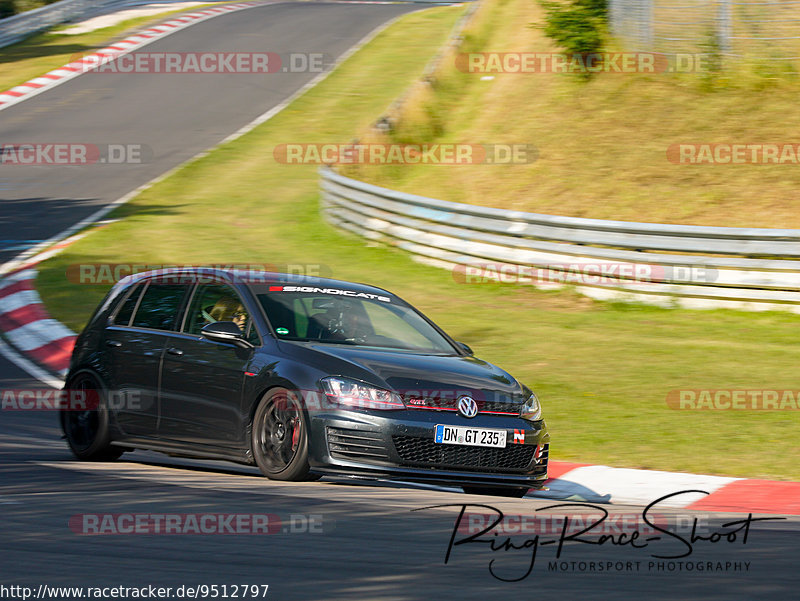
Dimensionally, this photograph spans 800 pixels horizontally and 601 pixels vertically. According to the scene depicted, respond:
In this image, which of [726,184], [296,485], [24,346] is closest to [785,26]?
[726,184]

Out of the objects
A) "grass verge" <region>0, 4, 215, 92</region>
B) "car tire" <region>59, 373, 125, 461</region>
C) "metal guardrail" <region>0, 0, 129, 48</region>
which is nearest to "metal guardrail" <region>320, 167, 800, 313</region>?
"car tire" <region>59, 373, 125, 461</region>

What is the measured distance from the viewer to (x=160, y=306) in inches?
344

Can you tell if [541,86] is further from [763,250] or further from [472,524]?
[472,524]

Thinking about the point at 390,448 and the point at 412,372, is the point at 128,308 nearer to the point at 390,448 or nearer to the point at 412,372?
the point at 412,372

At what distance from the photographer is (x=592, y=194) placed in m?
18.3

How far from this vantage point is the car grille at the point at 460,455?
7246mm

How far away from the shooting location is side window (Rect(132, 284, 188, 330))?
8594 millimetres

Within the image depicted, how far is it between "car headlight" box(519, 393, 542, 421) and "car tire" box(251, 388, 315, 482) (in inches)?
58.8

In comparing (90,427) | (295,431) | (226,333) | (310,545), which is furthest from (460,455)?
(90,427)

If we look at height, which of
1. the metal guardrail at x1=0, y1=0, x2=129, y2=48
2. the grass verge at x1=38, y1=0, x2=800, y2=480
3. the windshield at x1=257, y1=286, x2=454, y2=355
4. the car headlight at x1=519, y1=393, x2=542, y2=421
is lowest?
the grass verge at x1=38, y1=0, x2=800, y2=480

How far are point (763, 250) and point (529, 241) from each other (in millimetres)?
3436

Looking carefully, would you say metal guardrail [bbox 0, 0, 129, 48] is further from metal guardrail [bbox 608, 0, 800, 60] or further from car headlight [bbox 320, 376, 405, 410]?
car headlight [bbox 320, 376, 405, 410]

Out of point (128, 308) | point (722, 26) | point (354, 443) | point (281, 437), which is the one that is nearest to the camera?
point (354, 443)

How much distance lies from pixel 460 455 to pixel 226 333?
1817mm
